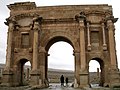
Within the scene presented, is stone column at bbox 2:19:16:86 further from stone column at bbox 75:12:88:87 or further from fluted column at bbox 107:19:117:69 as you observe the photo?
fluted column at bbox 107:19:117:69

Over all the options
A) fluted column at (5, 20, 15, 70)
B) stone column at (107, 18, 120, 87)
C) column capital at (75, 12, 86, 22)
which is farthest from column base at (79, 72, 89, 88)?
fluted column at (5, 20, 15, 70)

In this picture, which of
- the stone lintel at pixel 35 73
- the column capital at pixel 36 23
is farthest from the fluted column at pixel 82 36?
the stone lintel at pixel 35 73

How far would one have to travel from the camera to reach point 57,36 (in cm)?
2542

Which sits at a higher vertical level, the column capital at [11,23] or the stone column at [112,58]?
the column capital at [11,23]

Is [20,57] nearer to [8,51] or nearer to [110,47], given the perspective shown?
[8,51]

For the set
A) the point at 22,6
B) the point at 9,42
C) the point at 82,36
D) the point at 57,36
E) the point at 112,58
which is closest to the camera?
the point at 112,58

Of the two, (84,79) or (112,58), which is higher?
(112,58)

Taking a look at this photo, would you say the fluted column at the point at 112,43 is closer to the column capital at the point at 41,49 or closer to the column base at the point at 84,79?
the column base at the point at 84,79

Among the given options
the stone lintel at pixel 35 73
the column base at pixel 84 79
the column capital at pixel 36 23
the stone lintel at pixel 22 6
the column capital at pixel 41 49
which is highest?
the stone lintel at pixel 22 6

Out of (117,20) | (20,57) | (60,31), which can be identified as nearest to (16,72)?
(20,57)

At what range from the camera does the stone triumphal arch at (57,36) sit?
24.1 meters

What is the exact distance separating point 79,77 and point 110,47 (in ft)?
14.7

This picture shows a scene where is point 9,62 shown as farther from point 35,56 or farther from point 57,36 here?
point 57,36

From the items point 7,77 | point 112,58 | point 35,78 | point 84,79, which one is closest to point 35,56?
point 35,78
